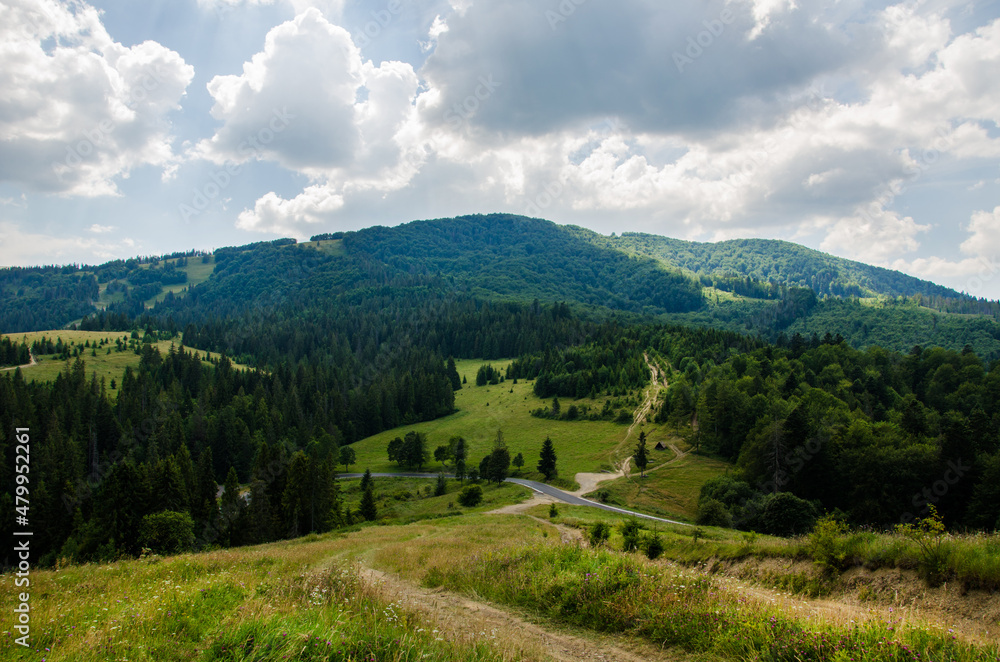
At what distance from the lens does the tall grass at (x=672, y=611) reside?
8078 mm

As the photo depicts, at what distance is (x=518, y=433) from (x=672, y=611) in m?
121

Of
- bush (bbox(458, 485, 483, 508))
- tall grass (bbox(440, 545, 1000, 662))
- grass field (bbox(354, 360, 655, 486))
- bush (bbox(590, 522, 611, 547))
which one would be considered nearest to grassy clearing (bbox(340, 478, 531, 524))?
bush (bbox(458, 485, 483, 508))

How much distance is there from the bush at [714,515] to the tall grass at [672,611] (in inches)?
1888

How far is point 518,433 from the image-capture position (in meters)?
130

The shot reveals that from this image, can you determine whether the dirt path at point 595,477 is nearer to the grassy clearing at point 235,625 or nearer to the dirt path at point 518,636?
the dirt path at point 518,636

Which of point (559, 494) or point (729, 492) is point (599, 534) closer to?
point (729, 492)

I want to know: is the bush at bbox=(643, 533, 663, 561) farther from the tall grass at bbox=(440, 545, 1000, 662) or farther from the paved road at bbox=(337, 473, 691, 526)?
the paved road at bbox=(337, 473, 691, 526)

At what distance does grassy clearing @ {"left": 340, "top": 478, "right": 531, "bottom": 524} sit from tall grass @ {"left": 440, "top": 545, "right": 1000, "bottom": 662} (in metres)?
44.9

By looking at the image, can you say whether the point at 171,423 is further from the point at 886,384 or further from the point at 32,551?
the point at 886,384

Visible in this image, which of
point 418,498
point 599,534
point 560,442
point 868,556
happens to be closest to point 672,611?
point 868,556

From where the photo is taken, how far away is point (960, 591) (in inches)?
472

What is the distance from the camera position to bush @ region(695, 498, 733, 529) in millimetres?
56003

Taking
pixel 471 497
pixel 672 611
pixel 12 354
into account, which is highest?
pixel 672 611

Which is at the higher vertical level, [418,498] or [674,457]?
[674,457]
